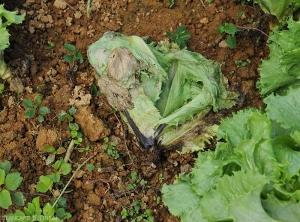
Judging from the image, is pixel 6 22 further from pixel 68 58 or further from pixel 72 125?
pixel 72 125

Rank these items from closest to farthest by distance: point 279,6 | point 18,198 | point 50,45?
1. point 18,198
2. point 279,6
3. point 50,45

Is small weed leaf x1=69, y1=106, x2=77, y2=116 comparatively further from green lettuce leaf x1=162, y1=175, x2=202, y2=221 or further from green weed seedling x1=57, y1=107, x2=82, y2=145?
green lettuce leaf x1=162, y1=175, x2=202, y2=221

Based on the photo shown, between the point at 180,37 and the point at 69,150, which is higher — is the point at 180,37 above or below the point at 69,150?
above

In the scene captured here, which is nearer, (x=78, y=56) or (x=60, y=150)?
(x=60, y=150)

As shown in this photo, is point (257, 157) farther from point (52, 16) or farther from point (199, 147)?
point (52, 16)

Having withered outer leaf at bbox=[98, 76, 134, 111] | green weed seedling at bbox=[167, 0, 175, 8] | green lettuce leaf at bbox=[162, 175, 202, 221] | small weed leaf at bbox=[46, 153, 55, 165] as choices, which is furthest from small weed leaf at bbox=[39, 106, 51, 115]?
green weed seedling at bbox=[167, 0, 175, 8]

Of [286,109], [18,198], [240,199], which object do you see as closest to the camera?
[240,199]

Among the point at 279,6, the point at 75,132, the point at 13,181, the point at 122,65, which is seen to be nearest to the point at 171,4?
the point at 279,6

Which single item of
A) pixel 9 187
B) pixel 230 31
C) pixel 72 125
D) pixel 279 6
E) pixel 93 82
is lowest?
pixel 9 187
